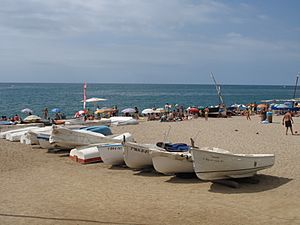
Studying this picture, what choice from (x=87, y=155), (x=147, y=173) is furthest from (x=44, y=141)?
(x=147, y=173)

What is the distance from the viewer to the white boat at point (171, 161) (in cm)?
1288

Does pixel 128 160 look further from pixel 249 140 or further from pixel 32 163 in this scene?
pixel 249 140

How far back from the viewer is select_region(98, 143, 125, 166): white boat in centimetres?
1565

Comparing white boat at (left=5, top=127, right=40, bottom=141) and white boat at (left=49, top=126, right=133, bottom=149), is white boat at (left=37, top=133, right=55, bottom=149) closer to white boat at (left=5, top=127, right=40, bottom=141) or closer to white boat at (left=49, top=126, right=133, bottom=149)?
white boat at (left=49, top=126, right=133, bottom=149)

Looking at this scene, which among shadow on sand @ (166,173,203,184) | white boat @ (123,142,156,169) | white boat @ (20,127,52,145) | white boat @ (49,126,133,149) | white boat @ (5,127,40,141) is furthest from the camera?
white boat @ (5,127,40,141)

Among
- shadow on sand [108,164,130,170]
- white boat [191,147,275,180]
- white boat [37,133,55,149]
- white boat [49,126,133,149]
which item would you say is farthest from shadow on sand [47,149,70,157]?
white boat [191,147,275,180]

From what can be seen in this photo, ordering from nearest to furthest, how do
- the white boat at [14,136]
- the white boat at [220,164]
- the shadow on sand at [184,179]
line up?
the white boat at [220,164] < the shadow on sand at [184,179] < the white boat at [14,136]

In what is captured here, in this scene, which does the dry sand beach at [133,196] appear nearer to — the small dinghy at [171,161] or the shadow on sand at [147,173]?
the shadow on sand at [147,173]

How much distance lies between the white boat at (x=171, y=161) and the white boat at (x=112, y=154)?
2677mm

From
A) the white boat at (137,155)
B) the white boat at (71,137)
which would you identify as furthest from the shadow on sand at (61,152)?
Result: the white boat at (137,155)

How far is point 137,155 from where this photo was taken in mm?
14117

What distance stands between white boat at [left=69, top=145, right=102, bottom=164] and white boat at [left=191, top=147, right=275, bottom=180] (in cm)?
603

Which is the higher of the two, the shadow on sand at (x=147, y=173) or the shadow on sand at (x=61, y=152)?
the shadow on sand at (x=147, y=173)

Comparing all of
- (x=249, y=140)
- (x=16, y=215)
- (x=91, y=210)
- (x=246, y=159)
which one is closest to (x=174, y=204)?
(x=91, y=210)
